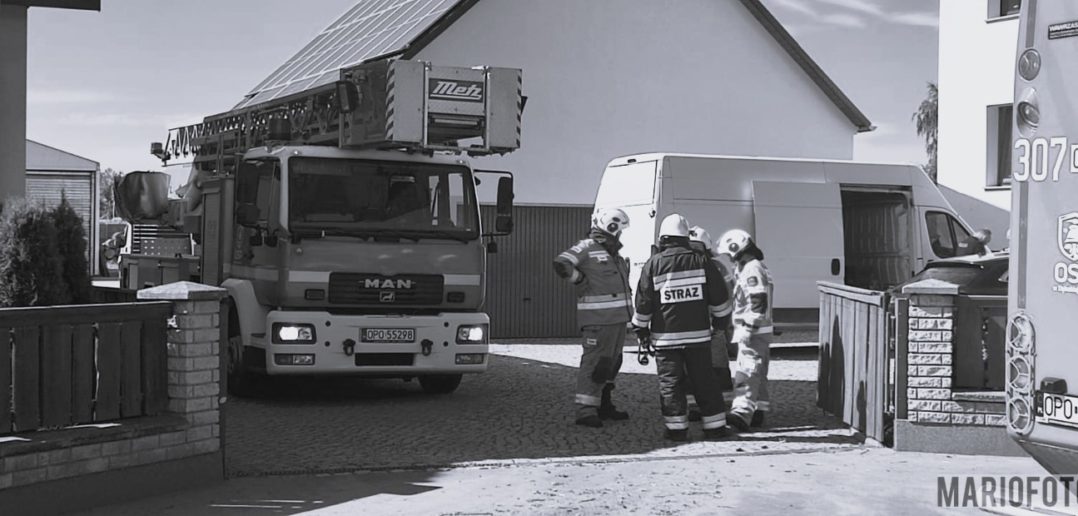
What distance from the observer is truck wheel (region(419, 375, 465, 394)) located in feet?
43.2

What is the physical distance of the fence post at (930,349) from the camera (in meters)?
9.45

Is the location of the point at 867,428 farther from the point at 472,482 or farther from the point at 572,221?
the point at 572,221

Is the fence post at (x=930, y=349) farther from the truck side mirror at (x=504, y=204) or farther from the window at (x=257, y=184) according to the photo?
the window at (x=257, y=184)

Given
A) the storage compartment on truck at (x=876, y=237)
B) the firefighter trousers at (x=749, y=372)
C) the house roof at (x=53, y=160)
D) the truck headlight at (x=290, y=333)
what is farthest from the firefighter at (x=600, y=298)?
the house roof at (x=53, y=160)

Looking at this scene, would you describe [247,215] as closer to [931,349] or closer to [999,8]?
[931,349]

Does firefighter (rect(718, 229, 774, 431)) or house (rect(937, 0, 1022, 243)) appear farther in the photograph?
house (rect(937, 0, 1022, 243))

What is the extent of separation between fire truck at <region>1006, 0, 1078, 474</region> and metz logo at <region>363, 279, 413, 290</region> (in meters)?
6.42

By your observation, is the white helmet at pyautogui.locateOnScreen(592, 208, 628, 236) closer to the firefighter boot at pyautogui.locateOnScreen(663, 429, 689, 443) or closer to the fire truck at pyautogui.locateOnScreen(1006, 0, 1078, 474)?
the firefighter boot at pyautogui.locateOnScreen(663, 429, 689, 443)

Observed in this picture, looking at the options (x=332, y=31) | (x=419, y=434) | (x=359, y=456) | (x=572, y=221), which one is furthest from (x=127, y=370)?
(x=332, y=31)

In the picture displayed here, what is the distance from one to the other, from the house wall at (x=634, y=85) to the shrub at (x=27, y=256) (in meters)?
13.6

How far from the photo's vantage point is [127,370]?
781 cm

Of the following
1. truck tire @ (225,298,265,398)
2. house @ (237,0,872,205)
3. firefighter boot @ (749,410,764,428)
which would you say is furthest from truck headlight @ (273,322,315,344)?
house @ (237,0,872,205)

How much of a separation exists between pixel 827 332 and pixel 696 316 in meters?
1.88

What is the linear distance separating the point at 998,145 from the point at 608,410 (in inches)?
521
